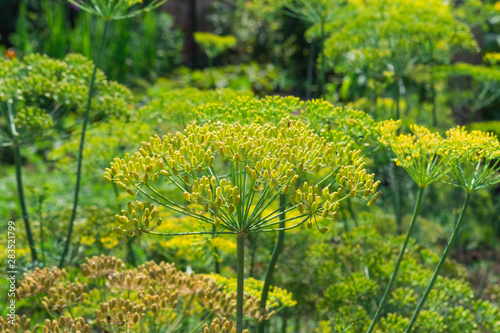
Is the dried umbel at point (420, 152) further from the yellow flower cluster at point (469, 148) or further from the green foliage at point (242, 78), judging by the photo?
the green foliage at point (242, 78)

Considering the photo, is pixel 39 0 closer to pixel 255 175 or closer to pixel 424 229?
pixel 424 229

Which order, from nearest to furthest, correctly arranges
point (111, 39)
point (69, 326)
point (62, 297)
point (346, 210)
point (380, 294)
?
point (69, 326) < point (62, 297) < point (380, 294) < point (346, 210) < point (111, 39)

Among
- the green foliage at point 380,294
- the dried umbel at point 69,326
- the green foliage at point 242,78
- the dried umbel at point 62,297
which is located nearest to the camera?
the dried umbel at point 69,326

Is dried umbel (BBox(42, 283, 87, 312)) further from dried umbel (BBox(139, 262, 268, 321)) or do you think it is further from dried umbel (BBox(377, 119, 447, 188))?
dried umbel (BBox(377, 119, 447, 188))

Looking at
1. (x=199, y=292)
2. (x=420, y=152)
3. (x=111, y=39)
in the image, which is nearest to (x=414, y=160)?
(x=420, y=152)

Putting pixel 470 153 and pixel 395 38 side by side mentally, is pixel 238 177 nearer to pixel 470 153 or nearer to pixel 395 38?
pixel 470 153

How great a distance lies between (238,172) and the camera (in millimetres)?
1515

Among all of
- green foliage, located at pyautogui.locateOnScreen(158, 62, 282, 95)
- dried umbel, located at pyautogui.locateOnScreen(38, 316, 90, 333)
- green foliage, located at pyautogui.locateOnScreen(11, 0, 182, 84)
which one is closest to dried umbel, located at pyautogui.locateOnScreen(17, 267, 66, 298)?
dried umbel, located at pyautogui.locateOnScreen(38, 316, 90, 333)

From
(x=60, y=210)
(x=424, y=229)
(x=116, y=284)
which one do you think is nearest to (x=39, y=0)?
(x=60, y=210)

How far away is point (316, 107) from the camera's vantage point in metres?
1.94

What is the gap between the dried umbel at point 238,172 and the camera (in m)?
1.36

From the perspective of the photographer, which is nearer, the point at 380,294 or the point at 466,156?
the point at 466,156

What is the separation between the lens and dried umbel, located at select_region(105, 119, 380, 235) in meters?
1.36

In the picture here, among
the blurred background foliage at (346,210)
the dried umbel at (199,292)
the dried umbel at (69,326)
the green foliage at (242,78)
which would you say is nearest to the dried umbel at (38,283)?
the dried umbel at (69,326)
